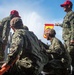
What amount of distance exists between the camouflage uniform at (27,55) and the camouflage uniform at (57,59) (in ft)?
5.64

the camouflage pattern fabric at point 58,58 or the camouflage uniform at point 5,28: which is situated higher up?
the camouflage uniform at point 5,28

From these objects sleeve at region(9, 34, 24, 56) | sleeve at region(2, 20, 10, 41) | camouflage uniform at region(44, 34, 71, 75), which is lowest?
camouflage uniform at region(44, 34, 71, 75)

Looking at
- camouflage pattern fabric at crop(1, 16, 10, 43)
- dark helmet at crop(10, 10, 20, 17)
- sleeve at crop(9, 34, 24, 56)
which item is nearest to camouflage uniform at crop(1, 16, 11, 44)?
camouflage pattern fabric at crop(1, 16, 10, 43)

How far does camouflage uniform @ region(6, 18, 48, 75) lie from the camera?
6520 mm

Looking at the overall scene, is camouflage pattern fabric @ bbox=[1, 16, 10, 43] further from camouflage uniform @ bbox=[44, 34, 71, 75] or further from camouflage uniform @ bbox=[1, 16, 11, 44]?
camouflage uniform @ bbox=[44, 34, 71, 75]

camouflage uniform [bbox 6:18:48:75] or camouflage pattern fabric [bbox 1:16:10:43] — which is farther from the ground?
camouflage pattern fabric [bbox 1:16:10:43]

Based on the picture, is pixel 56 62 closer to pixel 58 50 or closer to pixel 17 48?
pixel 58 50

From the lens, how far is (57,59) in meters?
8.66

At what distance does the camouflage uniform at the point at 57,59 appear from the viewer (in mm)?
8461

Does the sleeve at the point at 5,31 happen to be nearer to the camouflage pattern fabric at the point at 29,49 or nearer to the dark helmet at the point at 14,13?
the dark helmet at the point at 14,13

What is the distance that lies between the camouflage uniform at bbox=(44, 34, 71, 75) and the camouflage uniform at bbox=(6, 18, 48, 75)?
1719 mm

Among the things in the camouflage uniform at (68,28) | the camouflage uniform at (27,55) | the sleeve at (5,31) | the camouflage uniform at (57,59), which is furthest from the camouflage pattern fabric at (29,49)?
the sleeve at (5,31)

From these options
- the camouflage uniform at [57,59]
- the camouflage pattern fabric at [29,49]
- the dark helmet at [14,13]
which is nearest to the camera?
the camouflage pattern fabric at [29,49]

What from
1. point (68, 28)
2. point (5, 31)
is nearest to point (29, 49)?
point (68, 28)
